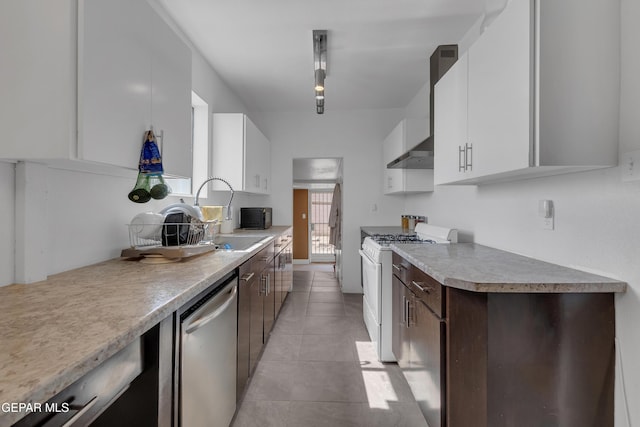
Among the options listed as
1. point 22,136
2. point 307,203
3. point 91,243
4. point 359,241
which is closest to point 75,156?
→ point 22,136

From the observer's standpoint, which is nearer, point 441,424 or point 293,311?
point 441,424

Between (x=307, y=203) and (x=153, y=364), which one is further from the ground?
(x=307, y=203)

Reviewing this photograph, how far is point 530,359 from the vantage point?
116 centimetres

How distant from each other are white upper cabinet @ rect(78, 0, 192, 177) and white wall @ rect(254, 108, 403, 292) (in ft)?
8.67

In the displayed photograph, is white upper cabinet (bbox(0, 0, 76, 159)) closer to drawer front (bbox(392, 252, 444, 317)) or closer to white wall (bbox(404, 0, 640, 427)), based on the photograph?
drawer front (bbox(392, 252, 444, 317))

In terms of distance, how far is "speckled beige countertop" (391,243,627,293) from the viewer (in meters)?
1.11

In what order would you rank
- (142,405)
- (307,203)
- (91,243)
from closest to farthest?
(142,405), (91,243), (307,203)

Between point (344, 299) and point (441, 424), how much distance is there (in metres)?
2.61

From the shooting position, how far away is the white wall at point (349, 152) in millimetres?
4227

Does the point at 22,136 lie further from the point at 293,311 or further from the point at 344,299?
the point at 344,299

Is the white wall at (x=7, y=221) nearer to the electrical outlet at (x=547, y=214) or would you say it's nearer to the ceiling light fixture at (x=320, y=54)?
the ceiling light fixture at (x=320, y=54)

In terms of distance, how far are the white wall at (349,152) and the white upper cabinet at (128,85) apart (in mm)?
2641

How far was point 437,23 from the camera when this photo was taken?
2236 millimetres

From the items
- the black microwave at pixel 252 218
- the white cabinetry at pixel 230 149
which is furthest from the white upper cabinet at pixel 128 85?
the black microwave at pixel 252 218
